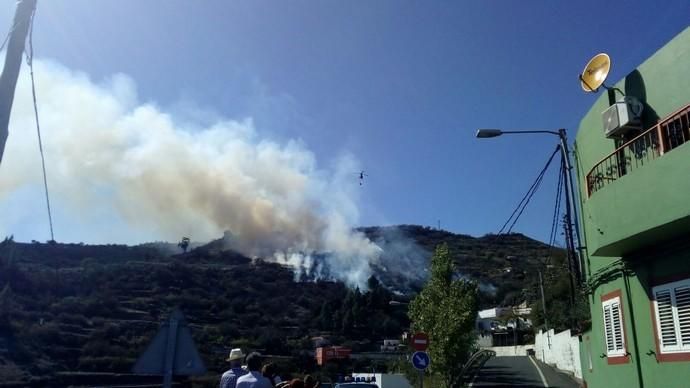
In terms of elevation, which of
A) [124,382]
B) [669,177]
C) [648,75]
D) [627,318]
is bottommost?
[124,382]

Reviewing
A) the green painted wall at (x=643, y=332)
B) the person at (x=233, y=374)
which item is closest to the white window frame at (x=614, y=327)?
the green painted wall at (x=643, y=332)

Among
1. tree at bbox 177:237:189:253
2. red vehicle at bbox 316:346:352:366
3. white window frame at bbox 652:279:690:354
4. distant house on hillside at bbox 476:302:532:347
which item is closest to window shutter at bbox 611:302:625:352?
white window frame at bbox 652:279:690:354

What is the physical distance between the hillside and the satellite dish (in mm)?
30647

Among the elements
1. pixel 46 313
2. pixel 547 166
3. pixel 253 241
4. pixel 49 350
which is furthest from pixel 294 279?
pixel 547 166

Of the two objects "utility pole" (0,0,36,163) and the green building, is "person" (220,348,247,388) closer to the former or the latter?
"utility pole" (0,0,36,163)

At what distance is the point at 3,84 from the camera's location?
7.18 metres

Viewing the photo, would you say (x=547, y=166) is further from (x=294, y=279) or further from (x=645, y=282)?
(x=294, y=279)

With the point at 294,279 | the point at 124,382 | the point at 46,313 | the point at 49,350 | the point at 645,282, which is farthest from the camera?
the point at 294,279

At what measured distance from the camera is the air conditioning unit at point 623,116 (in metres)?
8.85

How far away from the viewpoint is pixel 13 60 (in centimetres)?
742

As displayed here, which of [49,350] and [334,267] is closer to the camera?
[49,350]

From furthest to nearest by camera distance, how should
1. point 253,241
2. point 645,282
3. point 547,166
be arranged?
point 253,241 → point 547,166 → point 645,282

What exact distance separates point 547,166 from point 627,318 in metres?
6.38

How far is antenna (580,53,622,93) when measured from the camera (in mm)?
9641
